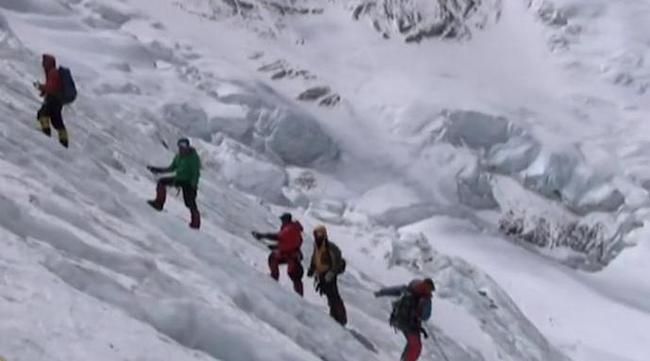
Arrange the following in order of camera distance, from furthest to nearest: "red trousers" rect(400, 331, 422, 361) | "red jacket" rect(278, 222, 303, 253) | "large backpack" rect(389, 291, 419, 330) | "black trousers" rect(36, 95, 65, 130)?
"black trousers" rect(36, 95, 65, 130)
"red jacket" rect(278, 222, 303, 253)
"red trousers" rect(400, 331, 422, 361)
"large backpack" rect(389, 291, 419, 330)

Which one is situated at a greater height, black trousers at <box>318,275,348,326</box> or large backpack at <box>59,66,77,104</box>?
large backpack at <box>59,66,77,104</box>

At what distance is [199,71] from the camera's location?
43.4 m

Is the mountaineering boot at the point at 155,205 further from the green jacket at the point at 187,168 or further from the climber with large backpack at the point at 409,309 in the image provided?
the climber with large backpack at the point at 409,309

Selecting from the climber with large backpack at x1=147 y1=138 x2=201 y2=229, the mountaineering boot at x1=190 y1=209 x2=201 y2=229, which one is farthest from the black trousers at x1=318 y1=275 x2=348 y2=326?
the climber with large backpack at x1=147 y1=138 x2=201 y2=229

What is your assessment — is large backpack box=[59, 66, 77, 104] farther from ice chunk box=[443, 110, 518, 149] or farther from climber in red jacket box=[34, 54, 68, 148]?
ice chunk box=[443, 110, 518, 149]

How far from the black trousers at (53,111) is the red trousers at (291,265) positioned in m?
3.73

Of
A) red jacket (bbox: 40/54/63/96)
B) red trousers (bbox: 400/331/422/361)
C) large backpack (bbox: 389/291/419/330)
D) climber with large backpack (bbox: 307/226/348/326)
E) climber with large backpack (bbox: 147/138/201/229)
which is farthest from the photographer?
red jacket (bbox: 40/54/63/96)

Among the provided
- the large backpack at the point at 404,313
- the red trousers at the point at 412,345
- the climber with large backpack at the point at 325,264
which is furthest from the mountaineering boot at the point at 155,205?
the red trousers at the point at 412,345

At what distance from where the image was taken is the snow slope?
11.8m

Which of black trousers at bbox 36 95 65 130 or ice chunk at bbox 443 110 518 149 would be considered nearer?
black trousers at bbox 36 95 65 130

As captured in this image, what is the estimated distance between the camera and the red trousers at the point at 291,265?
53.8 ft

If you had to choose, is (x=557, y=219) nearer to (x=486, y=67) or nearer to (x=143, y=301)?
(x=486, y=67)

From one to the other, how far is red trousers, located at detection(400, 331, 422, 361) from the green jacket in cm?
346

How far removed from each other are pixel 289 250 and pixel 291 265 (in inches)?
12.7
